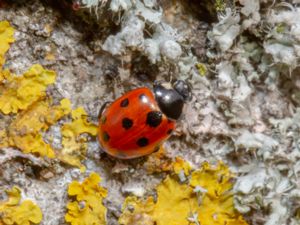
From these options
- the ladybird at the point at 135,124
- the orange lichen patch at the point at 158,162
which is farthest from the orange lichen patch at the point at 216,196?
the ladybird at the point at 135,124

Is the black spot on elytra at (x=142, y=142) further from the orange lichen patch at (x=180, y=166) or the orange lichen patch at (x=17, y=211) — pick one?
the orange lichen patch at (x=17, y=211)

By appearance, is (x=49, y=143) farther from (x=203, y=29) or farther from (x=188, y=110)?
(x=203, y=29)

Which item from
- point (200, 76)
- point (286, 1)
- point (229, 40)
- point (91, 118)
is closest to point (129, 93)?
point (91, 118)

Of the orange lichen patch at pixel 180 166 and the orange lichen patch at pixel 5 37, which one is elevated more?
the orange lichen patch at pixel 5 37

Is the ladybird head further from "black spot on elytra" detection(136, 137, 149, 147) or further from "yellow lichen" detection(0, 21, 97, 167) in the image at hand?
"yellow lichen" detection(0, 21, 97, 167)

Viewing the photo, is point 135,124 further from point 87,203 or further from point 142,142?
point 87,203

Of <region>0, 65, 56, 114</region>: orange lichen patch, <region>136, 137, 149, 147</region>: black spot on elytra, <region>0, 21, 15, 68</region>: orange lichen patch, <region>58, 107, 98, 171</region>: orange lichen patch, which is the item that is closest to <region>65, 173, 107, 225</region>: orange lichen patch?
<region>58, 107, 98, 171</region>: orange lichen patch
